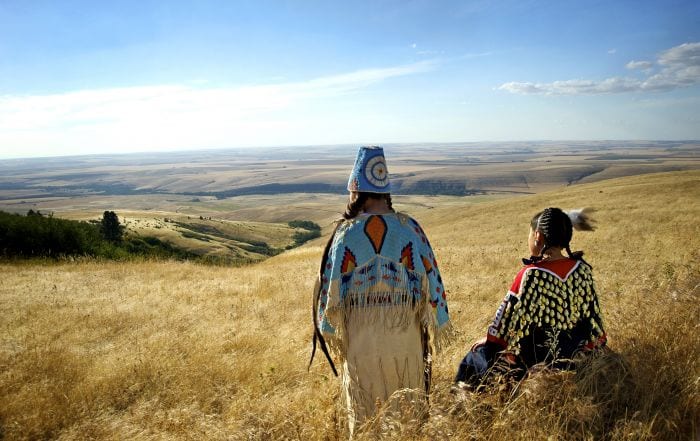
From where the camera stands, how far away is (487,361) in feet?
12.9

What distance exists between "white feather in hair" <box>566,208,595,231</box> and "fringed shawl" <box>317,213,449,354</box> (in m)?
1.95

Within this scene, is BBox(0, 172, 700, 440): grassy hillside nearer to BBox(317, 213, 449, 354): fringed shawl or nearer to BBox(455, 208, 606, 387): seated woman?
BBox(455, 208, 606, 387): seated woman

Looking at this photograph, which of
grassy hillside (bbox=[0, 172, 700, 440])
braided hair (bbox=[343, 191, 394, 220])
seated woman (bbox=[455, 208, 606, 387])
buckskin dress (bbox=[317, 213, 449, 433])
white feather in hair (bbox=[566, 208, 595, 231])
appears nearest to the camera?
grassy hillside (bbox=[0, 172, 700, 440])

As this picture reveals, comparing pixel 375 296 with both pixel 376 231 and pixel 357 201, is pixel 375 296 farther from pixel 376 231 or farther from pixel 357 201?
pixel 357 201

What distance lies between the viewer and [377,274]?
11.2 feet

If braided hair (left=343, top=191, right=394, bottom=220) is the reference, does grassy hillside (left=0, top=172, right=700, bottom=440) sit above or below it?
below

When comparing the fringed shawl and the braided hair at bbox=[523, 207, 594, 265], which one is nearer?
the fringed shawl

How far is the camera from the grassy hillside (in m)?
3.13

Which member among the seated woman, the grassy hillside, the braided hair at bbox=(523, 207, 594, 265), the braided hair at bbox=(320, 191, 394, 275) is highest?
the braided hair at bbox=(320, 191, 394, 275)

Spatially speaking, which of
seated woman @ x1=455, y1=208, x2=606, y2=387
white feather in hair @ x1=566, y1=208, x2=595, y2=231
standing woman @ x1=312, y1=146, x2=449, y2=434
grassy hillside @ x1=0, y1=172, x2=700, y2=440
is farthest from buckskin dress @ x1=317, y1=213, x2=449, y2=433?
white feather in hair @ x1=566, y1=208, x2=595, y2=231

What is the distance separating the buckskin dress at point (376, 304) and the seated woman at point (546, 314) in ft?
2.91

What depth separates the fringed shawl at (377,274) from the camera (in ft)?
11.2

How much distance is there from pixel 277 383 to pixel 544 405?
3.32 metres

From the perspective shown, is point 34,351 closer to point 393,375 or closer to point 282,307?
point 282,307
